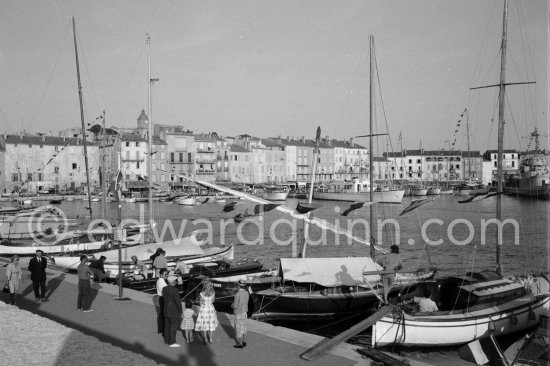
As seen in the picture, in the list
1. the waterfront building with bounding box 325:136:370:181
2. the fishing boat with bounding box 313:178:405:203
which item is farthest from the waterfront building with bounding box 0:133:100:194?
the waterfront building with bounding box 325:136:370:181

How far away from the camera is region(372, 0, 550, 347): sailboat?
15.5m

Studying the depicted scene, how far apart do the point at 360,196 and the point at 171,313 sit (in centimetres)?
9385

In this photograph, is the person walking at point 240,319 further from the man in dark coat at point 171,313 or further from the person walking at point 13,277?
the person walking at point 13,277

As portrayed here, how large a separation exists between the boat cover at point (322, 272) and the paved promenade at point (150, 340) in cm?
587

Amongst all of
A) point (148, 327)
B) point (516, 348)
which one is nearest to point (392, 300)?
point (516, 348)

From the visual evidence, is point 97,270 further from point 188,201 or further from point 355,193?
point 355,193

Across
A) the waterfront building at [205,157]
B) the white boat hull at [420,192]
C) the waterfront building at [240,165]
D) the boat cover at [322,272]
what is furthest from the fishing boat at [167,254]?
the waterfront building at [240,165]

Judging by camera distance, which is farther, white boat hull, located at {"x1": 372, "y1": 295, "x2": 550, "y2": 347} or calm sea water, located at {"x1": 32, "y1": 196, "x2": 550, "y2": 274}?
calm sea water, located at {"x1": 32, "y1": 196, "x2": 550, "y2": 274}

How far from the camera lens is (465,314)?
16.5 metres

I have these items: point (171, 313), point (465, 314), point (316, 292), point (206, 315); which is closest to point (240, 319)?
point (206, 315)

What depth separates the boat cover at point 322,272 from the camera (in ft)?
65.9

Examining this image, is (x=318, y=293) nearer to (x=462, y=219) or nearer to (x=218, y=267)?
(x=218, y=267)

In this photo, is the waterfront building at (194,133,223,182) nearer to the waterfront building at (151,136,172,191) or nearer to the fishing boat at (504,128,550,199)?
the waterfront building at (151,136,172,191)

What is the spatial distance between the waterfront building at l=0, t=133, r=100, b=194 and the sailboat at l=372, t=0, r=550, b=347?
9452cm
